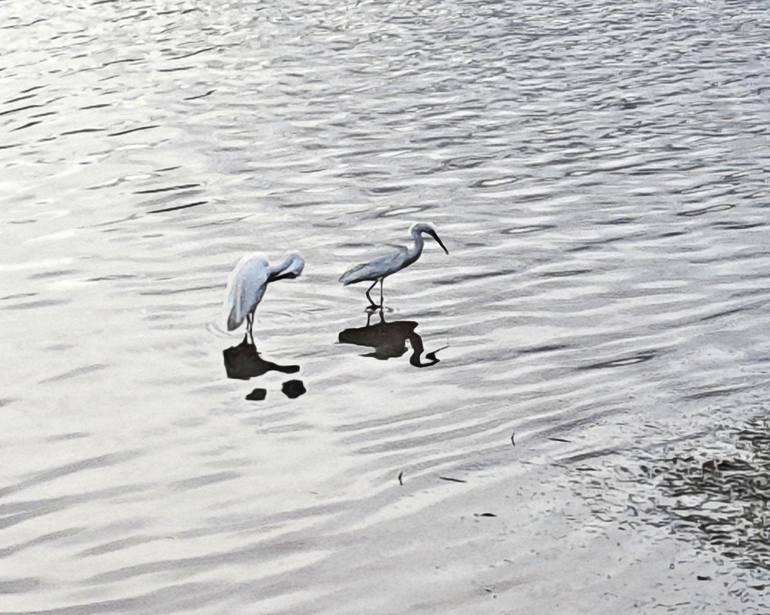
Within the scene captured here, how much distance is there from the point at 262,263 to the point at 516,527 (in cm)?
463

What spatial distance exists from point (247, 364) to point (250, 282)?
0.84 metres

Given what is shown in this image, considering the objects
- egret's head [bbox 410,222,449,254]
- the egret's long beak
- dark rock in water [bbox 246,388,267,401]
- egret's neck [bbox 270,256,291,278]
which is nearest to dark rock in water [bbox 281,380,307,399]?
dark rock in water [bbox 246,388,267,401]

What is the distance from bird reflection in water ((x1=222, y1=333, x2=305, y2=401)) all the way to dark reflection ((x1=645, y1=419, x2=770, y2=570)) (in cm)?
327

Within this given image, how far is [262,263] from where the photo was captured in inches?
504

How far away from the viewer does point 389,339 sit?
12.5m

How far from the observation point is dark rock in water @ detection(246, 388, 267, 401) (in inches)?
449

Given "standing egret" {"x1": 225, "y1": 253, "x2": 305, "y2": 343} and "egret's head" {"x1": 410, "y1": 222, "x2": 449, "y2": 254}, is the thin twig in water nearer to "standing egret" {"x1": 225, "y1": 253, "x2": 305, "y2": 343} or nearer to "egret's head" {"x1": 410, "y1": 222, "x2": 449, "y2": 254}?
"standing egret" {"x1": 225, "y1": 253, "x2": 305, "y2": 343}

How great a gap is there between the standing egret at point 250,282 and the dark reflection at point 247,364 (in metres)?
0.20

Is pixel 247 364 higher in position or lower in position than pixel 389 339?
higher

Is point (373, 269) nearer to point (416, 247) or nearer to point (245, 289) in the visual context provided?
point (416, 247)

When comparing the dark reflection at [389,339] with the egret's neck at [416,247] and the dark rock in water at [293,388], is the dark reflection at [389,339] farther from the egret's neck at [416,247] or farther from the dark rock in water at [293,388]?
the dark rock in water at [293,388]

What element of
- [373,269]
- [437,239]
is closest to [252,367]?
[373,269]

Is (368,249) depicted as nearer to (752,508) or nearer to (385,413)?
(385,413)

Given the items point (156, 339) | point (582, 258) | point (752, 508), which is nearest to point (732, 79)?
point (582, 258)
